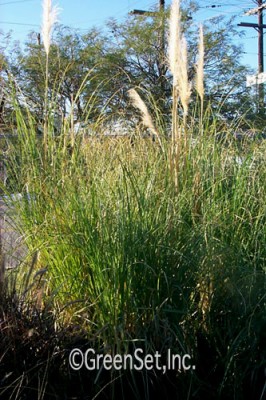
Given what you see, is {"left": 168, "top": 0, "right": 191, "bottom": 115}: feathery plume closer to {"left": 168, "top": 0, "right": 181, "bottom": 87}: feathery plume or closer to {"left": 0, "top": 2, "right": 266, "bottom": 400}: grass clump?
{"left": 168, "top": 0, "right": 181, "bottom": 87}: feathery plume

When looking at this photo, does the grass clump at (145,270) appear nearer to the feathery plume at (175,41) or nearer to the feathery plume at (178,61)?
the feathery plume at (178,61)

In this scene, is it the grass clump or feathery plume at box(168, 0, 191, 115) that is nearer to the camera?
the grass clump

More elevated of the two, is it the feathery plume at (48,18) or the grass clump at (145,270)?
the feathery plume at (48,18)

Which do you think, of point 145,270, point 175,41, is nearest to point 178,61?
point 175,41

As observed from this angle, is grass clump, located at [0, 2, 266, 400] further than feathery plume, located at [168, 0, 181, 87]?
No

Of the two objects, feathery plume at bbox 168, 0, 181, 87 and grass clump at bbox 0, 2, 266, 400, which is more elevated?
feathery plume at bbox 168, 0, 181, 87

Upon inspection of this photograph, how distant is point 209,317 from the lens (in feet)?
9.61

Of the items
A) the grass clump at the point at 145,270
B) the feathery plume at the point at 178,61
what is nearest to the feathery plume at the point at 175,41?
the feathery plume at the point at 178,61

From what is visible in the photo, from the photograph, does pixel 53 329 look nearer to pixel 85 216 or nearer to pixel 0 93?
pixel 85 216

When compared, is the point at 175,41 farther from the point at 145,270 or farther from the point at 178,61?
the point at 145,270

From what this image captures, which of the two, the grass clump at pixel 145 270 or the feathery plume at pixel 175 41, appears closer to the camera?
the grass clump at pixel 145 270

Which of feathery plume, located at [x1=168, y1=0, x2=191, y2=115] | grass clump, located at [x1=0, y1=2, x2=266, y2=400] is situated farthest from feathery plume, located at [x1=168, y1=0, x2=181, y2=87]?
grass clump, located at [x1=0, y1=2, x2=266, y2=400]

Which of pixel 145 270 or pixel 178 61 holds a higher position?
pixel 178 61

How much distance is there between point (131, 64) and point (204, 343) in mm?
13211
